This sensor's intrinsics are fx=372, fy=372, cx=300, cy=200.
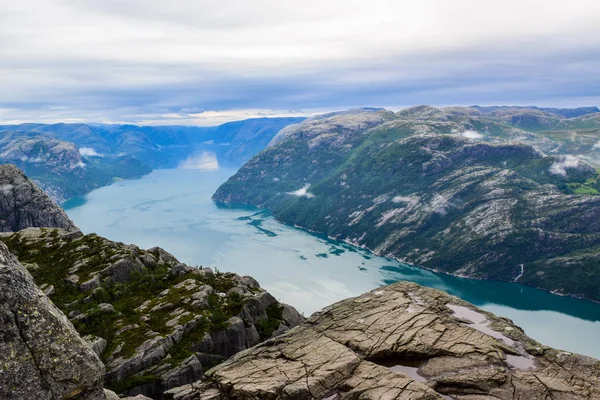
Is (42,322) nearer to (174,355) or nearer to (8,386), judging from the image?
(8,386)

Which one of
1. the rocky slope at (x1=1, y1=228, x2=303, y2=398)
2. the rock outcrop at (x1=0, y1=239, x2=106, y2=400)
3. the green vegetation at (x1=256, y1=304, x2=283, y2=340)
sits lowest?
the green vegetation at (x1=256, y1=304, x2=283, y2=340)

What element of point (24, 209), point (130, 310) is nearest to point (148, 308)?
point (130, 310)

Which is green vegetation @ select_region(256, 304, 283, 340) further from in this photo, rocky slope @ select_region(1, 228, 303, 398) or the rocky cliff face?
the rocky cliff face

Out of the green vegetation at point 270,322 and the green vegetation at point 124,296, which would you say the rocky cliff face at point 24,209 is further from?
the green vegetation at point 270,322

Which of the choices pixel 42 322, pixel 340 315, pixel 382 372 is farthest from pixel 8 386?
pixel 340 315

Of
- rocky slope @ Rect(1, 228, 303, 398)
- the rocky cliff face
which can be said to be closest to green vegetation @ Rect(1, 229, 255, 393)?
rocky slope @ Rect(1, 228, 303, 398)
